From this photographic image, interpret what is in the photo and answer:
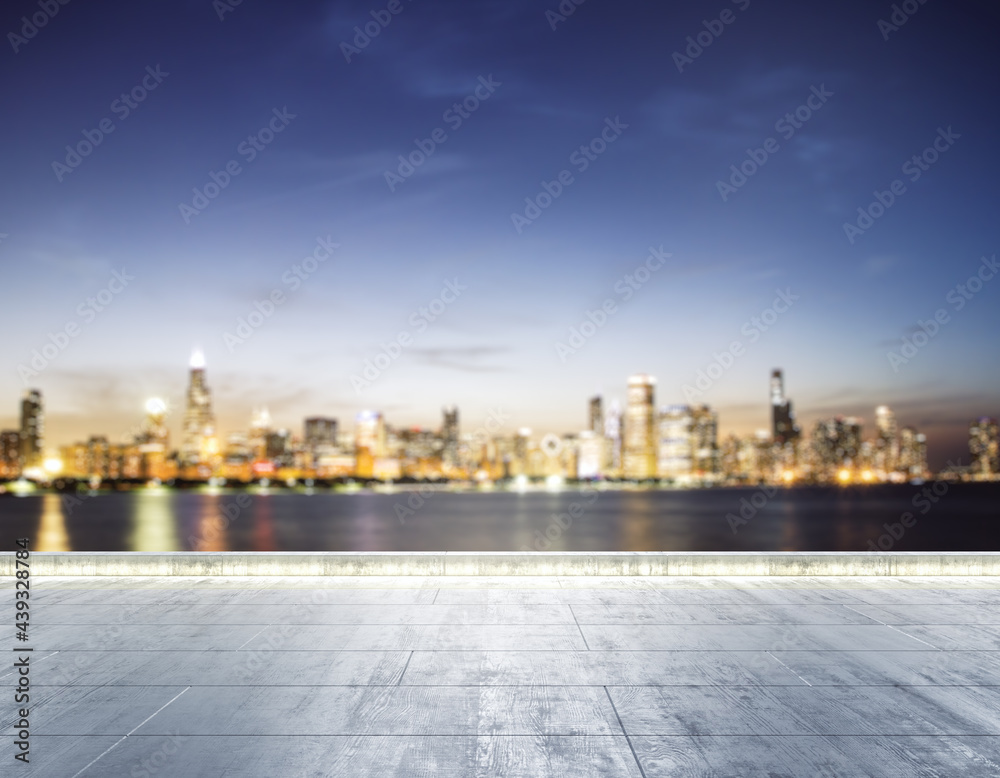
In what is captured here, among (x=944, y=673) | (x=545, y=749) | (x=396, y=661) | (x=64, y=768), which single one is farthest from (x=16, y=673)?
(x=944, y=673)

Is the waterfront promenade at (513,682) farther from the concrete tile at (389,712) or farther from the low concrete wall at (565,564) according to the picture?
the low concrete wall at (565,564)

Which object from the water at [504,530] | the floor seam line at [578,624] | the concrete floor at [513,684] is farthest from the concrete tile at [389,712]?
the water at [504,530]

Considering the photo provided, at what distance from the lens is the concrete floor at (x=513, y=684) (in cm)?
592

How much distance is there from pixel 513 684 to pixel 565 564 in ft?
21.7

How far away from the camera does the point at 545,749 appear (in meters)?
6.03

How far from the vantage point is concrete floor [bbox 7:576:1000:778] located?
5922 mm

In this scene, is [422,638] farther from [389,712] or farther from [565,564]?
[565,564]

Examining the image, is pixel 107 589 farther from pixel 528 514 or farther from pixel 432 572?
pixel 528 514

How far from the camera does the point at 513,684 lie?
25.1 ft

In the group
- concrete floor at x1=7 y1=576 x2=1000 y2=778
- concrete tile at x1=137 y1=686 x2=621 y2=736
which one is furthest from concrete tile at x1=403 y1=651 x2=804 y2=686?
concrete tile at x1=137 y1=686 x2=621 y2=736

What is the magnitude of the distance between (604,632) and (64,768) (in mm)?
6512

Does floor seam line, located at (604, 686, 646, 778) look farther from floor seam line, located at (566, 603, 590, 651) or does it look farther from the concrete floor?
floor seam line, located at (566, 603, 590, 651)

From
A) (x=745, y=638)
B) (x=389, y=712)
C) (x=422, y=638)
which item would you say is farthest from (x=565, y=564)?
(x=389, y=712)

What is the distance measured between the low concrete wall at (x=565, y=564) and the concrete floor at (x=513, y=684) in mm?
1456
